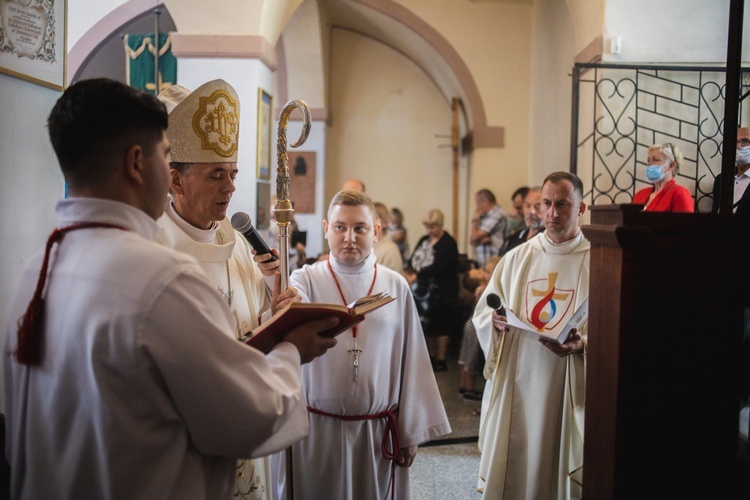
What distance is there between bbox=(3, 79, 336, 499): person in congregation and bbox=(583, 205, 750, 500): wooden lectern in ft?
2.68

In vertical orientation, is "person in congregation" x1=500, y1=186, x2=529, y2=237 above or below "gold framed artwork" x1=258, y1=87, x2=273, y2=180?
below

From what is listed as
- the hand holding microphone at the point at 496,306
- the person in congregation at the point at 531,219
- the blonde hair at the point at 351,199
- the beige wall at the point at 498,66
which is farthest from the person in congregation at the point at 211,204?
the beige wall at the point at 498,66

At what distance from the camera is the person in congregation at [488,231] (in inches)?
288

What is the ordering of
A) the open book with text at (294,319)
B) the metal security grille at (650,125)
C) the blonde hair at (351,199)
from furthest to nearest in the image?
the metal security grille at (650,125) → the blonde hair at (351,199) → the open book with text at (294,319)

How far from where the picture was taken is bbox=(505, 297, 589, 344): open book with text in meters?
2.67

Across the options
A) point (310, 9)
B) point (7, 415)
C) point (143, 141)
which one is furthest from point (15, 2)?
point (310, 9)

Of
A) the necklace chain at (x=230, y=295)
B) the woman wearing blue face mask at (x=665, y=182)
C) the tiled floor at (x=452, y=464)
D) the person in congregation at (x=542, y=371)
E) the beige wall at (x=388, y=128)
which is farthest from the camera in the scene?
the beige wall at (x=388, y=128)

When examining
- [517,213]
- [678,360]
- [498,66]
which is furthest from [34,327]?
[498,66]

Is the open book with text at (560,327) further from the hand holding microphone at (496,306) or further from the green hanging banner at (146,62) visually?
the green hanging banner at (146,62)

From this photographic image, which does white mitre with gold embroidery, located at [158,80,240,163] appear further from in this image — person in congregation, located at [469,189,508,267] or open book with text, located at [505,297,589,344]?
person in congregation, located at [469,189,508,267]

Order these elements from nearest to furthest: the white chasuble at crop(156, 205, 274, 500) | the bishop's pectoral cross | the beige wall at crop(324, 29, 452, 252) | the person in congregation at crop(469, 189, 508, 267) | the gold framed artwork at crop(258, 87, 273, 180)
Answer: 1. the white chasuble at crop(156, 205, 274, 500)
2. the bishop's pectoral cross
3. the gold framed artwork at crop(258, 87, 273, 180)
4. the person in congregation at crop(469, 189, 508, 267)
5. the beige wall at crop(324, 29, 452, 252)

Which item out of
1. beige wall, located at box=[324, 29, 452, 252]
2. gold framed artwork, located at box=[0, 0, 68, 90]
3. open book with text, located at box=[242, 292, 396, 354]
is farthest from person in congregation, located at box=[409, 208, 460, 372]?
open book with text, located at box=[242, 292, 396, 354]

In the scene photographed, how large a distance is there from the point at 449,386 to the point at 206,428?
202 inches

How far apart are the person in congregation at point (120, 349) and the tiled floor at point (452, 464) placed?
2.70 m
